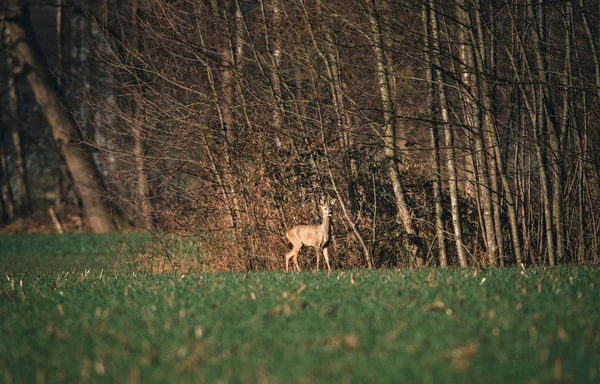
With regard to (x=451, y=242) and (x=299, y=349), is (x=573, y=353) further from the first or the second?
(x=451, y=242)

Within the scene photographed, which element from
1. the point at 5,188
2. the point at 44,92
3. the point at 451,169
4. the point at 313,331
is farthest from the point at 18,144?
the point at 313,331

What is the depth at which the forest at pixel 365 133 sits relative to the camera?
40.5ft

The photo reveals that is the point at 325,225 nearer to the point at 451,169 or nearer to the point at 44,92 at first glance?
the point at 451,169

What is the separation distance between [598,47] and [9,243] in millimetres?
23898

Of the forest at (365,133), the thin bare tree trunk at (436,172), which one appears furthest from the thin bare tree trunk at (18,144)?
the thin bare tree trunk at (436,172)

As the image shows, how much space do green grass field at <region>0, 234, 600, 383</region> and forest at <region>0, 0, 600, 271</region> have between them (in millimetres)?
3392

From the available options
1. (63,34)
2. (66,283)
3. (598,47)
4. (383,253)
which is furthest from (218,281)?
(63,34)

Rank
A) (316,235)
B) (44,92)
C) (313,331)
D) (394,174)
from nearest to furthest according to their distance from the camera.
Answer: (313,331), (316,235), (394,174), (44,92)

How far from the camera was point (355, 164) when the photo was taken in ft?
45.2

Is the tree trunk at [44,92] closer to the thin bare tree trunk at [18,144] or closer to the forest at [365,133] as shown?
the thin bare tree trunk at [18,144]

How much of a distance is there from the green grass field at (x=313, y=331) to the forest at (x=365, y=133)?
11.1 ft

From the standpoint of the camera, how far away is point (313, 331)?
630 cm

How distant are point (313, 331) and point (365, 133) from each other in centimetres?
709

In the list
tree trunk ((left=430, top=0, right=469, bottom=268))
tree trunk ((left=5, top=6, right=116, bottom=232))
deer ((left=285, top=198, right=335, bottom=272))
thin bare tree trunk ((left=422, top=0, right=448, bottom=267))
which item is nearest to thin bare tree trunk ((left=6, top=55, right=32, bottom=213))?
tree trunk ((left=5, top=6, right=116, bottom=232))
